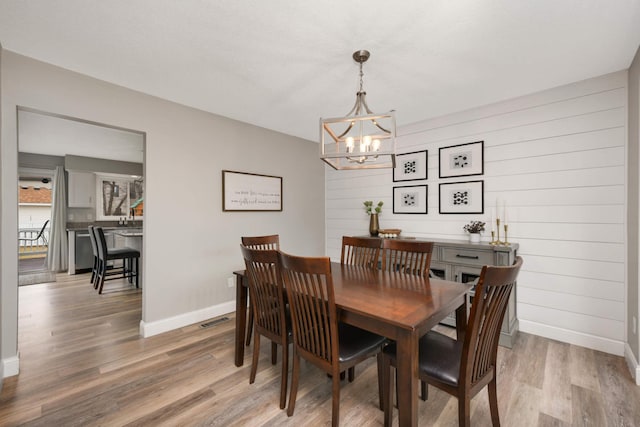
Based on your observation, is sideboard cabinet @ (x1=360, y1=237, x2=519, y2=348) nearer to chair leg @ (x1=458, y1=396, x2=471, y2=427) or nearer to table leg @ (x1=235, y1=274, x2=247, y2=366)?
chair leg @ (x1=458, y1=396, x2=471, y2=427)

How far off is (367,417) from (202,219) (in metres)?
2.53

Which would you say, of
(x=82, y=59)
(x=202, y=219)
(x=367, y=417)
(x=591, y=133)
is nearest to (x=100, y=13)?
(x=82, y=59)

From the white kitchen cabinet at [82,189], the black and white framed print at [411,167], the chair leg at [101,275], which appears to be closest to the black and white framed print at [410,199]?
the black and white framed print at [411,167]

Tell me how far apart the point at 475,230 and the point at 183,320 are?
3.31m

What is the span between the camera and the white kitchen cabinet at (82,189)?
5668mm

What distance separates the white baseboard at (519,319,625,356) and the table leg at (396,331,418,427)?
2.34m

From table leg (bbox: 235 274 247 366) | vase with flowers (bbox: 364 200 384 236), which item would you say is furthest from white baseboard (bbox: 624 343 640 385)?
table leg (bbox: 235 274 247 366)

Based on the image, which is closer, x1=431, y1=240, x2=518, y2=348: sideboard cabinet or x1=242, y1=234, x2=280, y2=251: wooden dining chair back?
x1=431, y1=240, x2=518, y2=348: sideboard cabinet

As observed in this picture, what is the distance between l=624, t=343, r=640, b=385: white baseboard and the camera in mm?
1996

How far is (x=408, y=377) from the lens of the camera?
1.25 metres

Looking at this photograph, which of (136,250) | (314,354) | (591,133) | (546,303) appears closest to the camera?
(314,354)

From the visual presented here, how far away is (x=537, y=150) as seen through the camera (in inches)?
110

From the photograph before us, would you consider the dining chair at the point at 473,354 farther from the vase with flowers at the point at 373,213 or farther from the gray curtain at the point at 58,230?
the gray curtain at the point at 58,230

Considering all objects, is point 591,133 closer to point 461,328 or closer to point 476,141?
point 476,141
